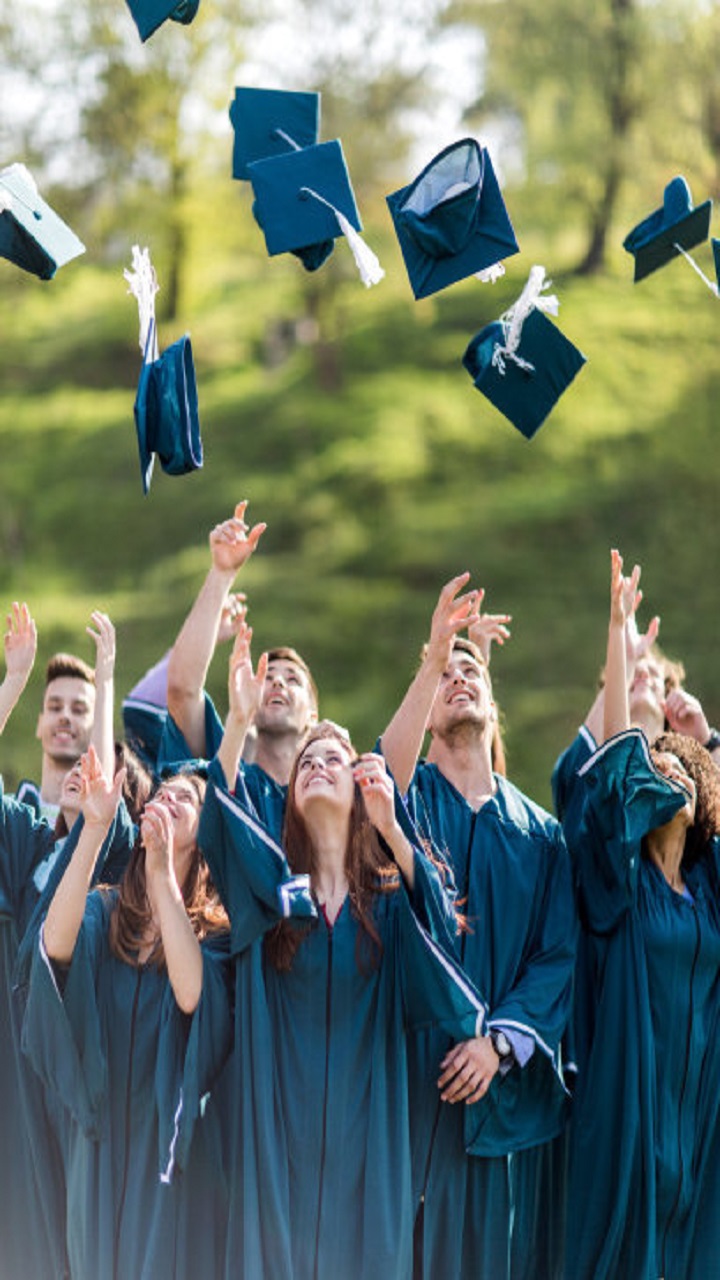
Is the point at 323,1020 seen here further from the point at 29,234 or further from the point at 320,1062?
the point at 29,234

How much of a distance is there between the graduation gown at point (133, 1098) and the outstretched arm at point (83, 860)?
51 mm

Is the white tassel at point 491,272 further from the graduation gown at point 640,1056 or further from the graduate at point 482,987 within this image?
the graduation gown at point 640,1056

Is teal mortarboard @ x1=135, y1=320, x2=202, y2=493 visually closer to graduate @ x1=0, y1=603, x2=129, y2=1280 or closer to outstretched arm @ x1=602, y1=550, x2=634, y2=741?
graduate @ x1=0, y1=603, x2=129, y2=1280

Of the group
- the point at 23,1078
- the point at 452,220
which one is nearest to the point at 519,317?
the point at 452,220

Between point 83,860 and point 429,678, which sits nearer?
point 83,860

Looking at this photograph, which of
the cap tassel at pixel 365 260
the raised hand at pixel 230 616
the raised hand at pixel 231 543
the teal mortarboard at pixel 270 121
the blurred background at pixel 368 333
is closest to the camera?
the cap tassel at pixel 365 260

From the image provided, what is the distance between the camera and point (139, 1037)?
4688 mm

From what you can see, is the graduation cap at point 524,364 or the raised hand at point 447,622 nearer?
the raised hand at point 447,622

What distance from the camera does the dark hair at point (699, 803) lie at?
5129 mm

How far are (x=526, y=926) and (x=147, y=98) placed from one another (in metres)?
11.7

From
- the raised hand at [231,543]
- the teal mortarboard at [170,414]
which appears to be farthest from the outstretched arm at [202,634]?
the teal mortarboard at [170,414]

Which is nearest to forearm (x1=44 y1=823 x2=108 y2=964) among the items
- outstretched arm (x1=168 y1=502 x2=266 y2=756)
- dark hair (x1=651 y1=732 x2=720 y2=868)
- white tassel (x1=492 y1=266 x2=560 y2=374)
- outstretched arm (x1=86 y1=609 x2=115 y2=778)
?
outstretched arm (x1=86 y1=609 x2=115 y2=778)

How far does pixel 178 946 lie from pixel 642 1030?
1.25 meters

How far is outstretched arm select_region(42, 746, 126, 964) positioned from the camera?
454 centimetres
